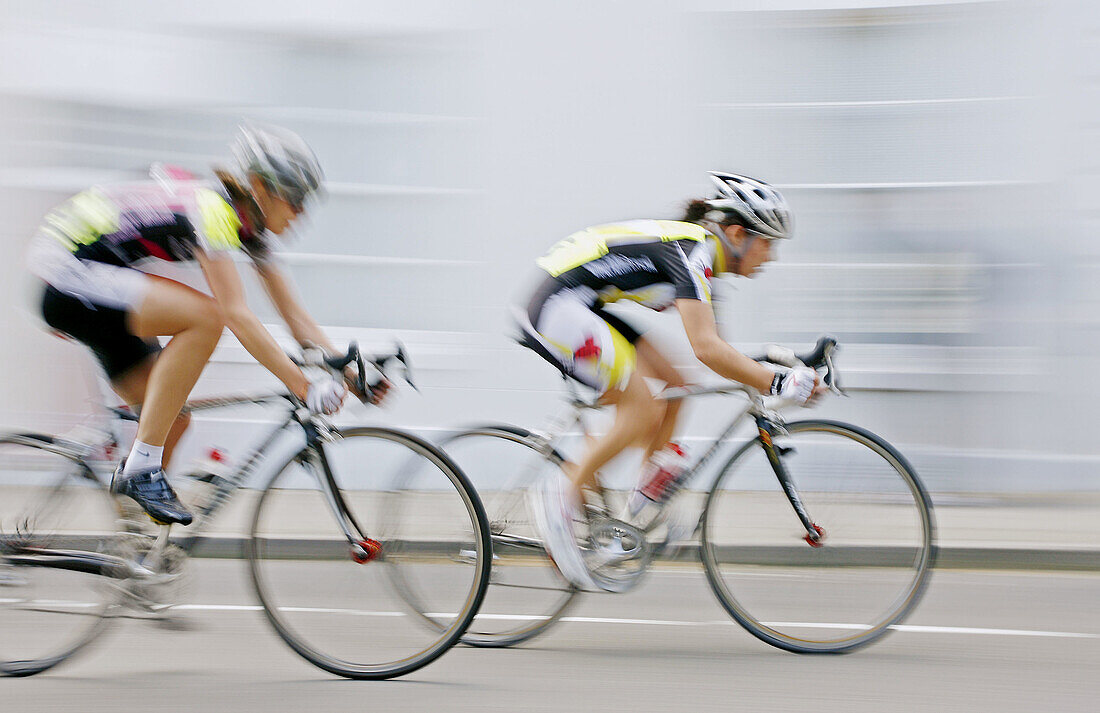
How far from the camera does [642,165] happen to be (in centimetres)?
867

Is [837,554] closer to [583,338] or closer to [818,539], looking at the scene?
[818,539]

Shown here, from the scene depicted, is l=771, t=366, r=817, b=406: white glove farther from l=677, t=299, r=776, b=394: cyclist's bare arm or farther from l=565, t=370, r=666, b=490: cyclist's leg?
l=565, t=370, r=666, b=490: cyclist's leg

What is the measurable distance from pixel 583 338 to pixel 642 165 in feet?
14.4

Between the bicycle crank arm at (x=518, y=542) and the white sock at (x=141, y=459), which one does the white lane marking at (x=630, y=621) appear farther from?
the white sock at (x=141, y=459)

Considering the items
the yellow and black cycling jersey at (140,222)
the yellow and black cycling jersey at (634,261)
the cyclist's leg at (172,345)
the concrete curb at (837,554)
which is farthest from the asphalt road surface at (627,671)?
the yellow and black cycling jersey at (634,261)


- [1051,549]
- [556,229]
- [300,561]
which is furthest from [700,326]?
[556,229]

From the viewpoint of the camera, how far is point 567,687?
13.6 feet

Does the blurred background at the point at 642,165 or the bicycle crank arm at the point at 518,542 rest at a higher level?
the blurred background at the point at 642,165

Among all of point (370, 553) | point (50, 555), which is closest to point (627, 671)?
point (370, 553)

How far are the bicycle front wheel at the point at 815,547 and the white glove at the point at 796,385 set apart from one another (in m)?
0.24

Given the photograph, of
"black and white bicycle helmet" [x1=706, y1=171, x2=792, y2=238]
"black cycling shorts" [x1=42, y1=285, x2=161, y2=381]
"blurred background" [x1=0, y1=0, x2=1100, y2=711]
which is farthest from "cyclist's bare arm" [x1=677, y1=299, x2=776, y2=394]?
"blurred background" [x1=0, y1=0, x2=1100, y2=711]

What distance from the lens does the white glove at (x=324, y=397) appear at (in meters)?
3.82

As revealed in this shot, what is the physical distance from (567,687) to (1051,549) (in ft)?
10.9

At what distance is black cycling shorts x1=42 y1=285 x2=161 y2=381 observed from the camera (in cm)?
393
